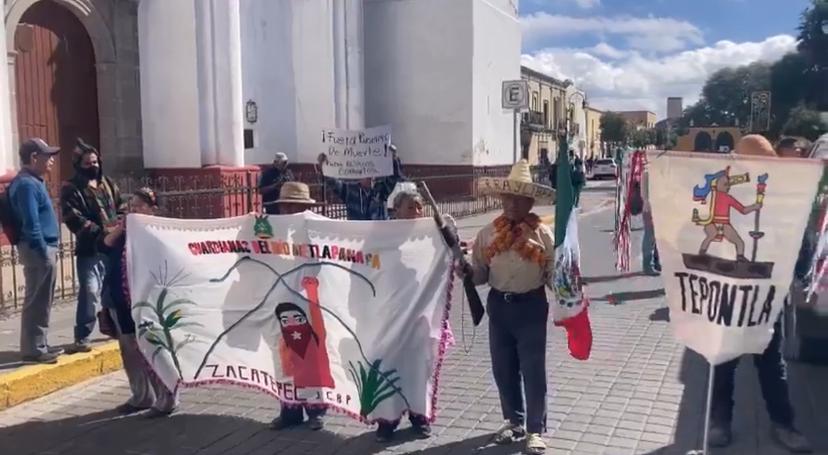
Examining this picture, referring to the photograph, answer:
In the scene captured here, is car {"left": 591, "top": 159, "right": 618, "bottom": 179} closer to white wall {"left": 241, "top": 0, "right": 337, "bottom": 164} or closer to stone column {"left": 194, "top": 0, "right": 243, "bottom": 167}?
white wall {"left": 241, "top": 0, "right": 337, "bottom": 164}

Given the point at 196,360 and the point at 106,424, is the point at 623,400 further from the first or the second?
the point at 106,424

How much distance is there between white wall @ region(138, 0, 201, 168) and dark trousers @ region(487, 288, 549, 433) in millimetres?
11383

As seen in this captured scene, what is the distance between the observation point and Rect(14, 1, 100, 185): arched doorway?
13617 mm

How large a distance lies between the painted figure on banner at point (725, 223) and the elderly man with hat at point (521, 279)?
0.84 m

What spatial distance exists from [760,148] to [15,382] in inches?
217

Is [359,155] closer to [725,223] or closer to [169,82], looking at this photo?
[169,82]

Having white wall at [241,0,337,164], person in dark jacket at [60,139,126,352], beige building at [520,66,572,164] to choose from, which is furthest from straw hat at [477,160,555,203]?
beige building at [520,66,572,164]

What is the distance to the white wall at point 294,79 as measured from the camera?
2020 centimetres

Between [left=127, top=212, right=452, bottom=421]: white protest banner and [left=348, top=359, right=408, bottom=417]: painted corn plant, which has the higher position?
[left=127, top=212, right=452, bottom=421]: white protest banner

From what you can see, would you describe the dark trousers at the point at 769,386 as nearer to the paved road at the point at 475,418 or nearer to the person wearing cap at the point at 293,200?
the paved road at the point at 475,418

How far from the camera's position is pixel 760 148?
5.02 meters

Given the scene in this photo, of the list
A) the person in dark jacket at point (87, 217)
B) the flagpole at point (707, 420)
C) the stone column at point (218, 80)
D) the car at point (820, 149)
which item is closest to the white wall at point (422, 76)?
the stone column at point (218, 80)

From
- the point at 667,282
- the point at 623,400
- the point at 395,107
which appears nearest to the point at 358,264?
the point at 667,282

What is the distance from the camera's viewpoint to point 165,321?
5758 millimetres
